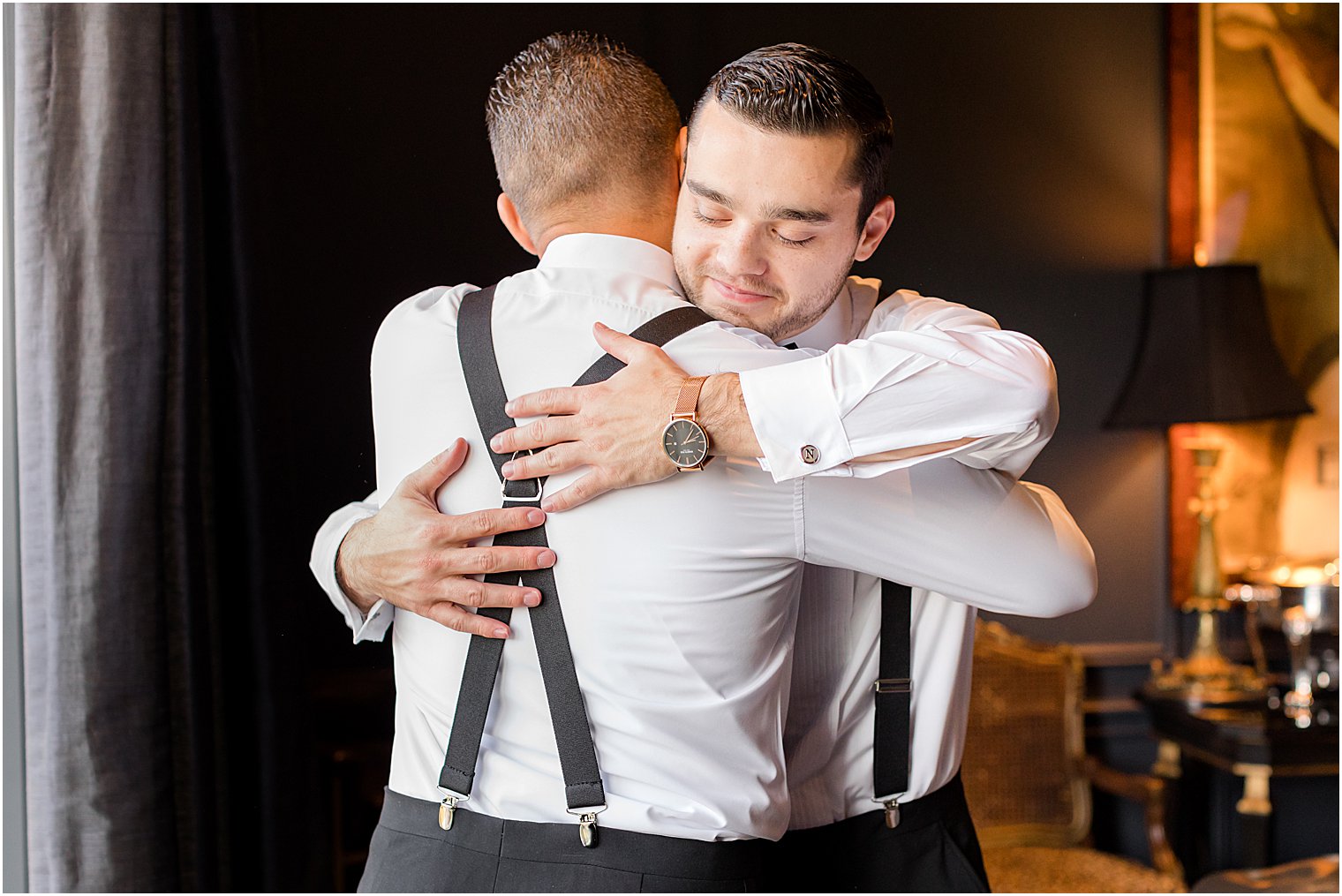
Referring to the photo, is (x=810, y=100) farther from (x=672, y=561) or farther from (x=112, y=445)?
(x=112, y=445)

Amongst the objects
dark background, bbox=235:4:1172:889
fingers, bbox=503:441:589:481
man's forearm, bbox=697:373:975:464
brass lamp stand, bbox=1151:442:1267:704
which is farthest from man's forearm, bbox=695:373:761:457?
brass lamp stand, bbox=1151:442:1267:704

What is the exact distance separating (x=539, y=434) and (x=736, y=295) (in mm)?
197

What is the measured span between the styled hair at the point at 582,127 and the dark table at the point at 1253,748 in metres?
1.76

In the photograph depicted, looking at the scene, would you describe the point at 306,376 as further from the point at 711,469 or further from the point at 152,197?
the point at 711,469

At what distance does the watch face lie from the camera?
0.83 metres

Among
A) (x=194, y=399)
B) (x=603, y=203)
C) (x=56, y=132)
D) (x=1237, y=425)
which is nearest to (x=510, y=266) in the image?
(x=603, y=203)

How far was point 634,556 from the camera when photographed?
2.89 feet

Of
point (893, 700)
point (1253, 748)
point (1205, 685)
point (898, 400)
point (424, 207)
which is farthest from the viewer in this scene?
point (1205, 685)

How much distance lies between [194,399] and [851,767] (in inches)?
34.9

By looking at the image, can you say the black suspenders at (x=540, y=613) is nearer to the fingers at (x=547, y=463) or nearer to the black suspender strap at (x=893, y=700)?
the fingers at (x=547, y=463)

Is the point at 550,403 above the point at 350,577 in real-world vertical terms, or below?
above

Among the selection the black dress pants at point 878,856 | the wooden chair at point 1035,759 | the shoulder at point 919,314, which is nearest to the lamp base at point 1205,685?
the wooden chair at point 1035,759

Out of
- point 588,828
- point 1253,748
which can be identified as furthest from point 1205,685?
point 588,828

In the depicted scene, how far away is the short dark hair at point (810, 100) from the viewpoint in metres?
0.89
